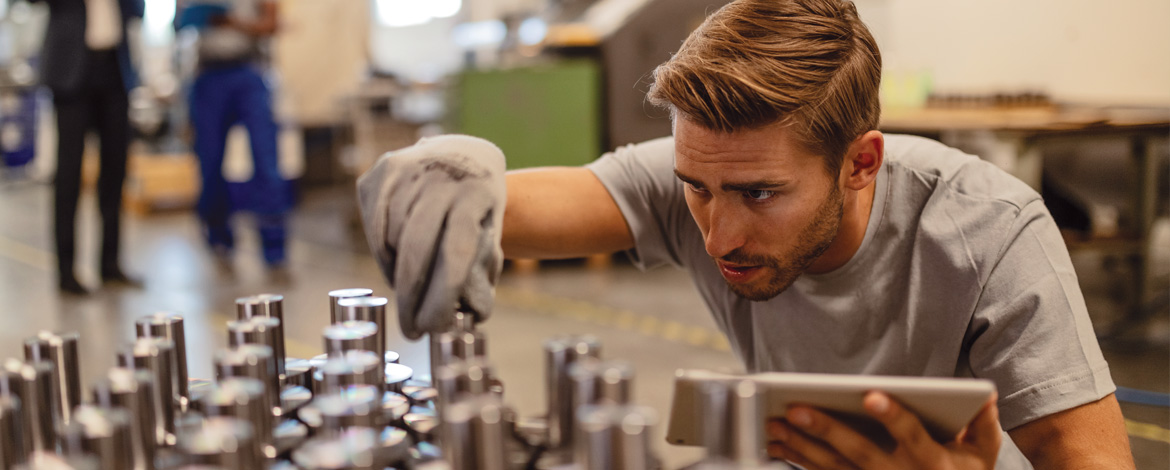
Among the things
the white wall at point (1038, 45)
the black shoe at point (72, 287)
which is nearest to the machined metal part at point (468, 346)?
the black shoe at point (72, 287)

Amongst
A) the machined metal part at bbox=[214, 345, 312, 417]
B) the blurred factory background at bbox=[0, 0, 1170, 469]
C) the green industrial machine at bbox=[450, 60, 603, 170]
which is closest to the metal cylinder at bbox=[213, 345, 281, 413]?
the machined metal part at bbox=[214, 345, 312, 417]

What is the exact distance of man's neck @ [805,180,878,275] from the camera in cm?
108

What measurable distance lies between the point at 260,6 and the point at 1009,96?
3.09m

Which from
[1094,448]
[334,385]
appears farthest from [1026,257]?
[334,385]

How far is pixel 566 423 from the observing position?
0.59 meters

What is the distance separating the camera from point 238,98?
3.66 metres

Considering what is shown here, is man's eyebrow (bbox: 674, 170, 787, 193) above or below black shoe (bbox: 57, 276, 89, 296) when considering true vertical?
above

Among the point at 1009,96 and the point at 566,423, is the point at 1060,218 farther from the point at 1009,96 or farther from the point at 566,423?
the point at 566,423

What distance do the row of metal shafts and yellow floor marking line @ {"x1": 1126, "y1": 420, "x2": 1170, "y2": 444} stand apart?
2.04 metres

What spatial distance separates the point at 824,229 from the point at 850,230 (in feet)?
0.29

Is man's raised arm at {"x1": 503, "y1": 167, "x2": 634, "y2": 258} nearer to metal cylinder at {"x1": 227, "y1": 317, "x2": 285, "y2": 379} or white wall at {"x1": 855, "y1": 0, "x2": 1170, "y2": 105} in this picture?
metal cylinder at {"x1": 227, "y1": 317, "x2": 285, "y2": 379}

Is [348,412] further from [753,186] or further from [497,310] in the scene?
[497,310]

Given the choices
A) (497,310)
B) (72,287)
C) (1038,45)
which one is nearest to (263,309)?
(497,310)

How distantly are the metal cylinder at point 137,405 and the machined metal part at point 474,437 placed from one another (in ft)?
0.65
